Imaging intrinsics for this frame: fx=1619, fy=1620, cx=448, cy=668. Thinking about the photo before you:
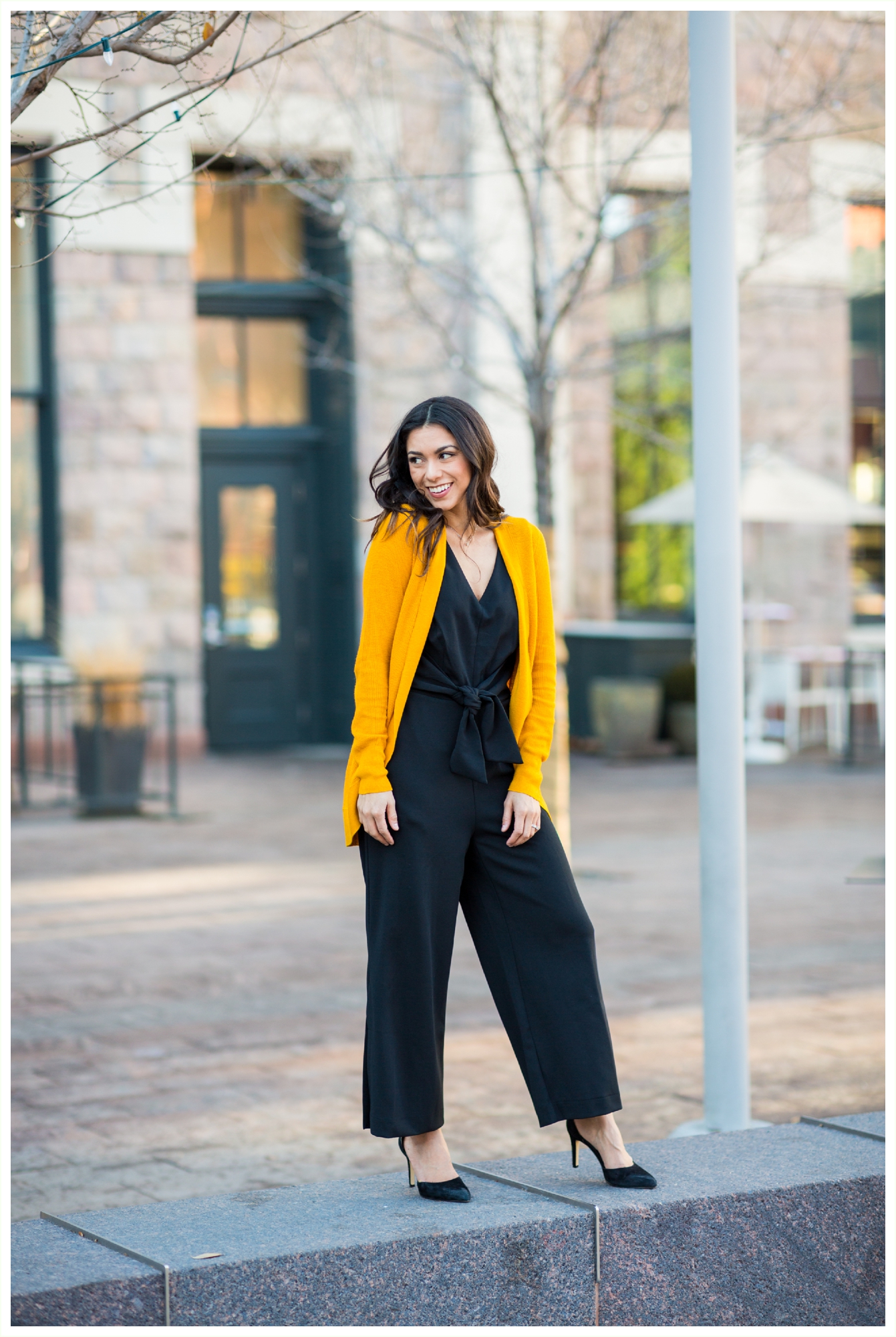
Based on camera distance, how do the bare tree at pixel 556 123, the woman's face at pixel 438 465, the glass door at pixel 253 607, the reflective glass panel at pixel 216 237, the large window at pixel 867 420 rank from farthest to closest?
the large window at pixel 867 420
the glass door at pixel 253 607
the reflective glass panel at pixel 216 237
the bare tree at pixel 556 123
the woman's face at pixel 438 465

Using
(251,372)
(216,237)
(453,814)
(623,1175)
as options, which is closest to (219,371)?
(251,372)

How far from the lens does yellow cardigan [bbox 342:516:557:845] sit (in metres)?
3.42

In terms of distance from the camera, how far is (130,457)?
1564cm

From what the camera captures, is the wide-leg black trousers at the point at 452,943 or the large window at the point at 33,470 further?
the large window at the point at 33,470

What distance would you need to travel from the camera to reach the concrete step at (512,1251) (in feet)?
10.1

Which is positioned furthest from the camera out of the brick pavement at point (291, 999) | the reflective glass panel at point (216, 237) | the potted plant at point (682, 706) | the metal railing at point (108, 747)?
the reflective glass panel at point (216, 237)

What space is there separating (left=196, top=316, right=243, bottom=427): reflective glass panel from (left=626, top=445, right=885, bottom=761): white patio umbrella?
436 cm

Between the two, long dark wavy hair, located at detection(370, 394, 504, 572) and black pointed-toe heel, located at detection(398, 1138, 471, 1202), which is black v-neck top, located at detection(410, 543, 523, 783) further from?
black pointed-toe heel, located at detection(398, 1138, 471, 1202)

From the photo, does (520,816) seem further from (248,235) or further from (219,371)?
(248,235)

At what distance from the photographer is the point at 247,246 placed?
659 inches

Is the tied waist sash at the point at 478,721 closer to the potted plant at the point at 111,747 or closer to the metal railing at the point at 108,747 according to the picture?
the metal railing at the point at 108,747

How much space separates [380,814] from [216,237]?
14.3m

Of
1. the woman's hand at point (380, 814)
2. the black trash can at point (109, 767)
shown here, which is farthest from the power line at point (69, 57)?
the black trash can at point (109, 767)

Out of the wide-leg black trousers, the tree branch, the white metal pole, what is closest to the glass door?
the white metal pole
